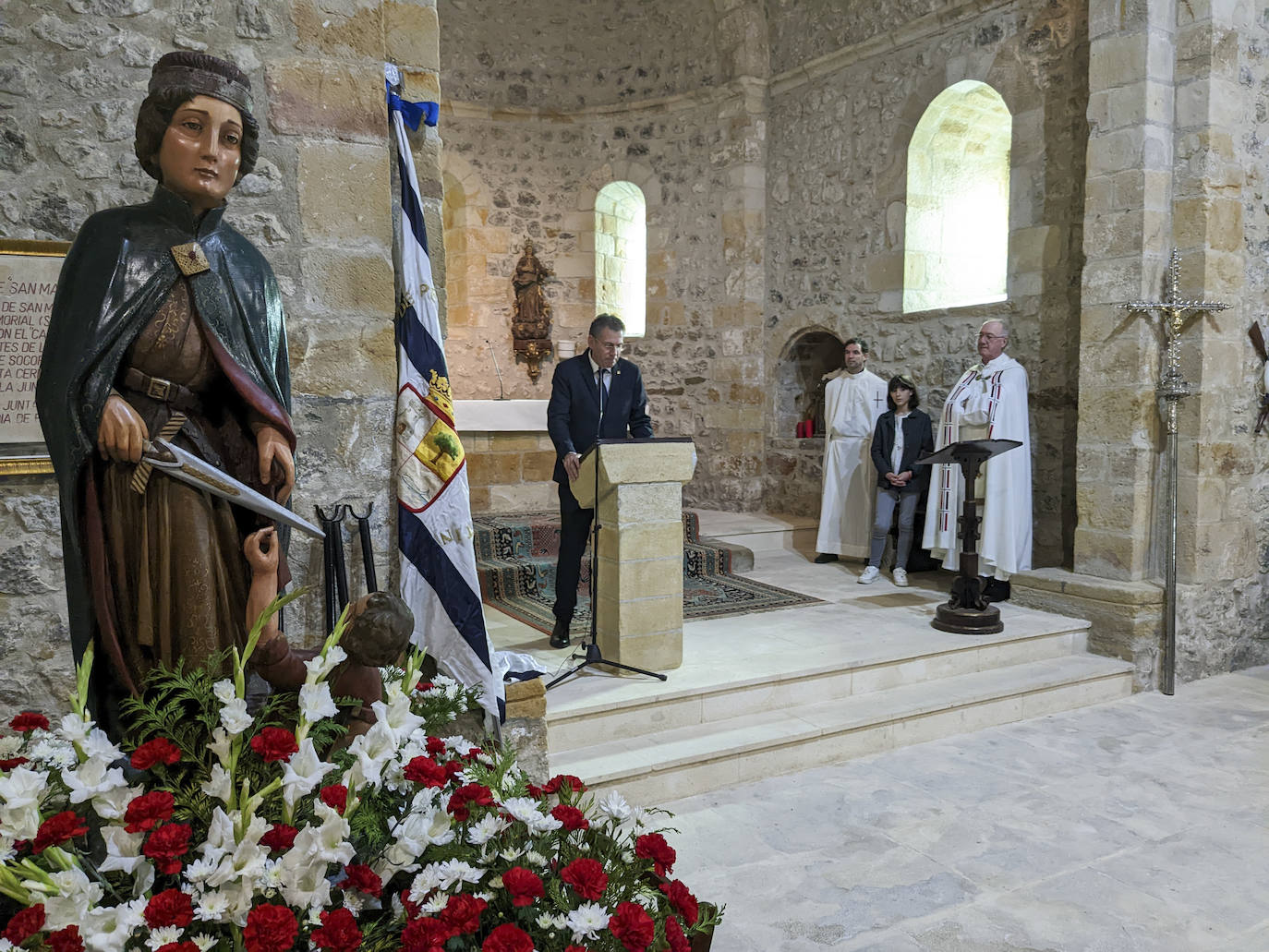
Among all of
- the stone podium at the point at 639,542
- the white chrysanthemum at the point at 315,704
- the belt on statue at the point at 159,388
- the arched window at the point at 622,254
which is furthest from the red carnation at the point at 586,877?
the arched window at the point at 622,254

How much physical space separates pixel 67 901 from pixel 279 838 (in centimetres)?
26

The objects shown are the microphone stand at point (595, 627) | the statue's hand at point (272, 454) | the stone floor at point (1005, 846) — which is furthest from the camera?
the microphone stand at point (595, 627)

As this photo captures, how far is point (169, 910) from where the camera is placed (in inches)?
48.2

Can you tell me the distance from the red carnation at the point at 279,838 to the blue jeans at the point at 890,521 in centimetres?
559

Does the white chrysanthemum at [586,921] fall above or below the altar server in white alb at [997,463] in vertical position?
below

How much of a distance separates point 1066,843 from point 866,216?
218 inches

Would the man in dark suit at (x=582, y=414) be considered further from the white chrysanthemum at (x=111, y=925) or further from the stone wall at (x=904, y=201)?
the white chrysanthemum at (x=111, y=925)

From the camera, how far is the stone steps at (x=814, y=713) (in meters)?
3.72

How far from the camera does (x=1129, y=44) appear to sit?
513 centimetres

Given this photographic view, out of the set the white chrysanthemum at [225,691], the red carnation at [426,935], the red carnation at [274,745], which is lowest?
the red carnation at [426,935]

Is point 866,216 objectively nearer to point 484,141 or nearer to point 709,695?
point 484,141

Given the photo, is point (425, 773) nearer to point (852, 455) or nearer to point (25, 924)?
point (25, 924)

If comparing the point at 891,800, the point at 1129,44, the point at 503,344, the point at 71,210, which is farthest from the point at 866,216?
the point at 71,210

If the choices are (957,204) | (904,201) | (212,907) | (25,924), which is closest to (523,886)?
(212,907)
